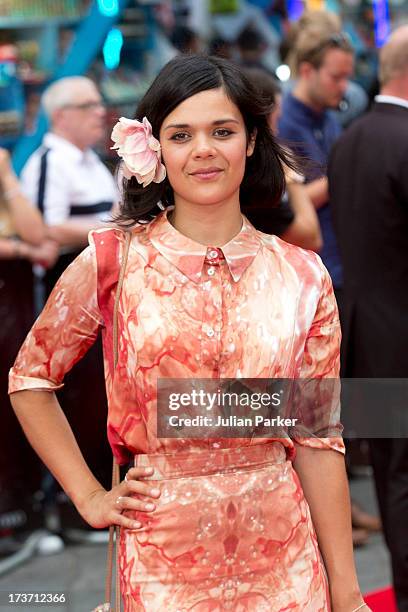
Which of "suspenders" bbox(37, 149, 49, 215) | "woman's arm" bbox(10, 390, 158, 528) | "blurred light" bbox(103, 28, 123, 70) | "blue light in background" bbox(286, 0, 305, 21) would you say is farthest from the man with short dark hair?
"blue light in background" bbox(286, 0, 305, 21)

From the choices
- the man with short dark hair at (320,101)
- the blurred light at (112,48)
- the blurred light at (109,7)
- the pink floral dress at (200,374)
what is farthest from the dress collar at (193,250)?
the blurred light at (112,48)

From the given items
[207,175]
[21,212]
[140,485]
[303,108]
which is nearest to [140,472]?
[140,485]

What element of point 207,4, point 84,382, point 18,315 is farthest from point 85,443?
point 207,4

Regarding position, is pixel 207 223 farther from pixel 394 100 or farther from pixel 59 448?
pixel 394 100

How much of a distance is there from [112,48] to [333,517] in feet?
21.3

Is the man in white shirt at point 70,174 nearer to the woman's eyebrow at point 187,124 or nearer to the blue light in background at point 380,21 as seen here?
the woman's eyebrow at point 187,124

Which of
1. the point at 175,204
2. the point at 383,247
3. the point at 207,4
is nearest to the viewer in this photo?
the point at 175,204

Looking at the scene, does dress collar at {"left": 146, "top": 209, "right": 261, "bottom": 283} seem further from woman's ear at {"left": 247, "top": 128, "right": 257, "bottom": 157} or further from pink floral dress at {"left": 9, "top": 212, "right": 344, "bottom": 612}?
woman's ear at {"left": 247, "top": 128, "right": 257, "bottom": 157}

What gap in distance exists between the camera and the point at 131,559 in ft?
6.41

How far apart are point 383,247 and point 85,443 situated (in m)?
1.67

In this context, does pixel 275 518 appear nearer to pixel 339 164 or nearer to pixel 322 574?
pixel 322 574

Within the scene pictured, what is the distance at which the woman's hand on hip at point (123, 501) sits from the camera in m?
1.93

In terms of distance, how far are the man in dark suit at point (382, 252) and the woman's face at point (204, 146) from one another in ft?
5.64

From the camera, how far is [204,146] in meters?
1.96
